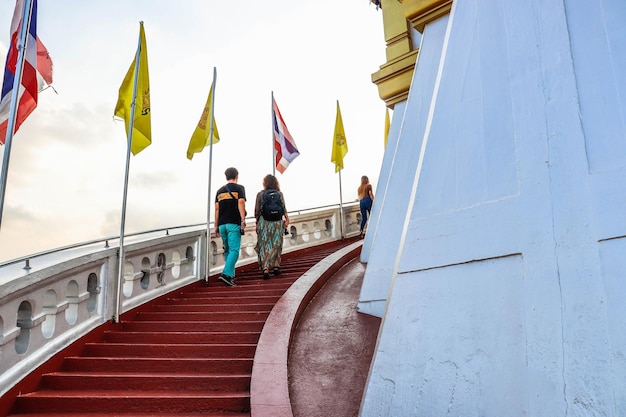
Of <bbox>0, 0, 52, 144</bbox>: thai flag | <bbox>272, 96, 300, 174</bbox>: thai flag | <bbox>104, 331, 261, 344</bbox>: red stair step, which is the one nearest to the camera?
<bbox>0, 0, 52, 144</bbox>: thai flag

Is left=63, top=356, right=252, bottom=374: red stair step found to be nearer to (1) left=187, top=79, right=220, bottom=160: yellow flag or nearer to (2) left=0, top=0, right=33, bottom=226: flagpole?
(2) left=0, top=0, right=33, bottom=226: flagpole

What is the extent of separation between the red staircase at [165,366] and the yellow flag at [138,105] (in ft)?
7.46

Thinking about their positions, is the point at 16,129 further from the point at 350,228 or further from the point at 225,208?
the point at 350,228

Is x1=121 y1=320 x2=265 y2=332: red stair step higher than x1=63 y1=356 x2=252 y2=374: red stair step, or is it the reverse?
x1=121 y1=320 x2=265 y2=332: red stair step

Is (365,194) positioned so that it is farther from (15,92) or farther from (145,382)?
(15,92)

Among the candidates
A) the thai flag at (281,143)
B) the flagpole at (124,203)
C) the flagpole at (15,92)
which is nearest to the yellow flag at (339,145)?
the thai flag at (281,143)

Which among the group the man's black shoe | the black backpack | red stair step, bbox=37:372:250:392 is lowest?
red stair step, bbox=37:372:250:392

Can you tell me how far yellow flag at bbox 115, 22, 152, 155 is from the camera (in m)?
5.36

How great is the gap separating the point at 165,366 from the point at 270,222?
10.5 feet

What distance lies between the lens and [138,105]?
5.38m

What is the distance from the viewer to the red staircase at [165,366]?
10.2 ft

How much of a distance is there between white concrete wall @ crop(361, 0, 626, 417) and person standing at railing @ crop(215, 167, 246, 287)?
12.7 feet

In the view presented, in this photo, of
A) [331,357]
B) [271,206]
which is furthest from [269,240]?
[331,357]

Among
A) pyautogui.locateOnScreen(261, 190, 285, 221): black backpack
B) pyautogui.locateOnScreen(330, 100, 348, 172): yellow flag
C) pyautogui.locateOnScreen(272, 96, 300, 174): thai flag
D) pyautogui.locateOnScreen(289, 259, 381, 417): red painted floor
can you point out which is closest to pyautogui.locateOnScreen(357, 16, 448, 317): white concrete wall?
pyautogui.locateOnScreen(289, 259, 381, 417): red painted floor
